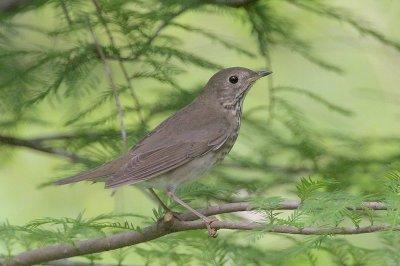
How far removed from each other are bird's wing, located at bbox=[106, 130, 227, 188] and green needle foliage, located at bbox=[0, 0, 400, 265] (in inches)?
5.9

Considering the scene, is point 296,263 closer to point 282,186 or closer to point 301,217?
point 282,186

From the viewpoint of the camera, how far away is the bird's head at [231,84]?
15.5 feet

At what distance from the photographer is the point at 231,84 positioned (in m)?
4.80

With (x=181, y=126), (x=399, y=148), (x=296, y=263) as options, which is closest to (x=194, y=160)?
(x=181, y=126)

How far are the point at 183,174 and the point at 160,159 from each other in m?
0.12

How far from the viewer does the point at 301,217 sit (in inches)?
120

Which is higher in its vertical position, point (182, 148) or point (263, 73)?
point (263, 73)

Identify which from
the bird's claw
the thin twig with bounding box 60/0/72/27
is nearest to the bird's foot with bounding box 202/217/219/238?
the bird's claw

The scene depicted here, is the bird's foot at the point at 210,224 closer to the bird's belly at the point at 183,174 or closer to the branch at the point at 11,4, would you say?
the bird's belly at the point at 183,174

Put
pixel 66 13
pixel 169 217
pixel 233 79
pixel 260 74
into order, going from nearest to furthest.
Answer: pixel 169 217
pixel 66 13
pixel 260 74
pixel 233 79

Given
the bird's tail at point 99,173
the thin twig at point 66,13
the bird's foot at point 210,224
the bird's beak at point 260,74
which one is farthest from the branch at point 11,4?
the bird's foot at point 210,224

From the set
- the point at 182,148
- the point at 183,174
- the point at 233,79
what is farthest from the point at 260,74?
the point at 183,174

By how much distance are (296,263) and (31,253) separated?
1459 mm

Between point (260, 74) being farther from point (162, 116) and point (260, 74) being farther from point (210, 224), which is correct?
point (210, 224)
